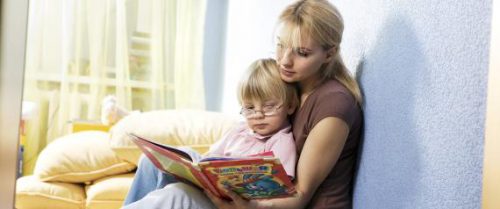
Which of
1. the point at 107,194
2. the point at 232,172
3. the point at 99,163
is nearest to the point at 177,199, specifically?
Answer: the point at 232,172

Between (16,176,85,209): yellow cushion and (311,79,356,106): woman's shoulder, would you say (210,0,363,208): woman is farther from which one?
(16,176,85,209): yellow cushion

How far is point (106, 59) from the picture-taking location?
99.9 inches

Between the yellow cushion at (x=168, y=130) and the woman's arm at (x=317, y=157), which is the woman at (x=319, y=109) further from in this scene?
the yellow cushion at (x=168, y=130)

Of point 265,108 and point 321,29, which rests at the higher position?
point 321,29

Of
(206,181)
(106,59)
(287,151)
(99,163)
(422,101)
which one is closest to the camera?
(422,101)

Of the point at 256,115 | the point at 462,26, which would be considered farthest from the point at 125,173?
the point at 462,26

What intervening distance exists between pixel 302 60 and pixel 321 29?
0.24 ft

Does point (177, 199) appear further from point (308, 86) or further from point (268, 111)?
point (308, 86)

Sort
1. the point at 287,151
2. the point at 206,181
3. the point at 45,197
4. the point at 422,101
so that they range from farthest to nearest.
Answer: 1. the point at 45,197
2. the point at 287,151
3. the point at 206,181
4. the point at 422,101

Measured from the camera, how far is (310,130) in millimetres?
886

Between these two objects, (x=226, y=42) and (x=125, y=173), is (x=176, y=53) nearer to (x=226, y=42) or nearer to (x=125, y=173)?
(x=226, y=42)

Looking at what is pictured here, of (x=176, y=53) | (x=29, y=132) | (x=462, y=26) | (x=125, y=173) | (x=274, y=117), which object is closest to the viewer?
(x=462, y=26)

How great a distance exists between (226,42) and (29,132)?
1239 millimetres

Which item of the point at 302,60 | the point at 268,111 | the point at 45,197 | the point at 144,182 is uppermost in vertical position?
the point at 302,60
